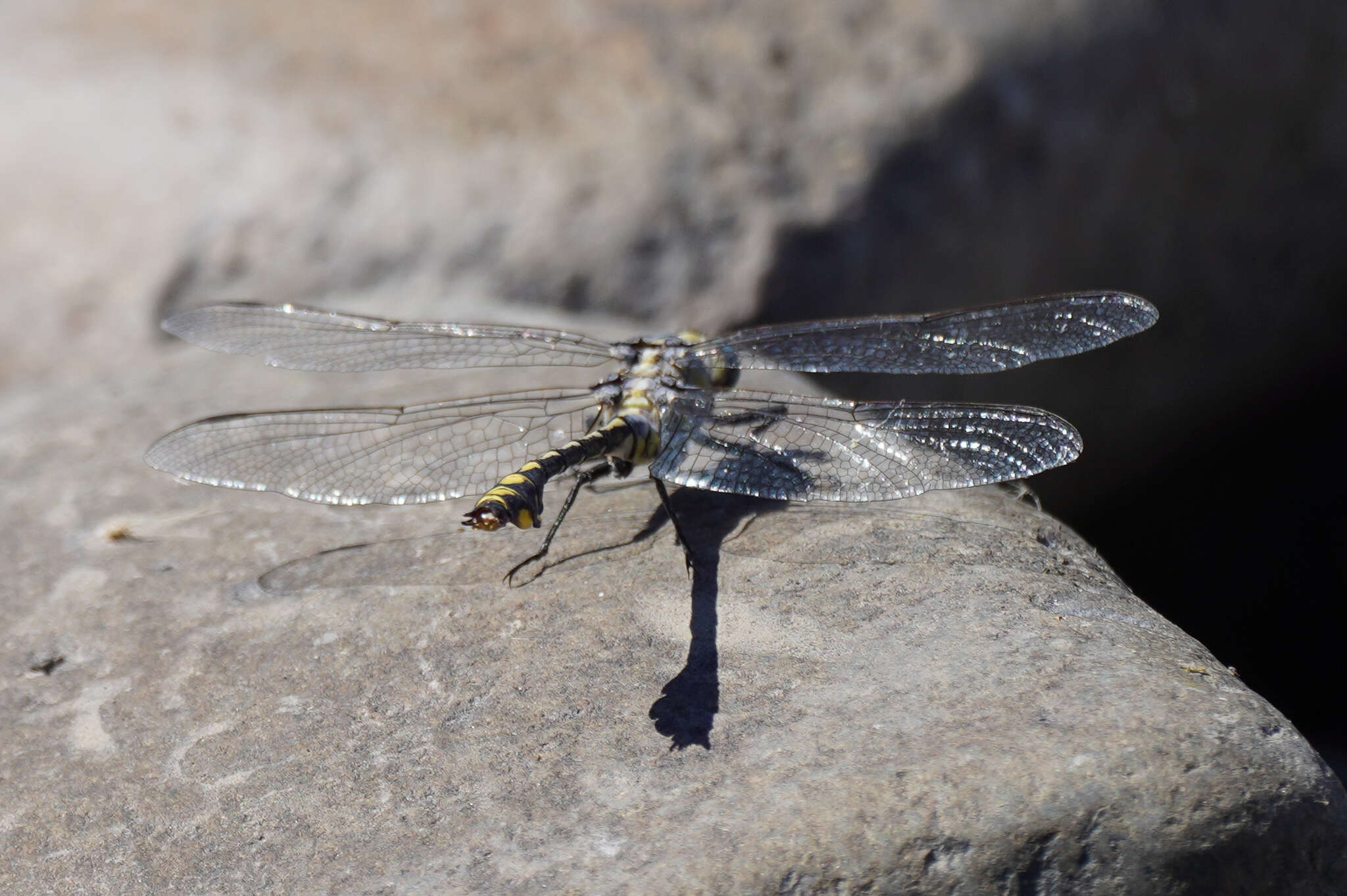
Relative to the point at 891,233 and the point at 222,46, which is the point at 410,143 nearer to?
the point at 222,46

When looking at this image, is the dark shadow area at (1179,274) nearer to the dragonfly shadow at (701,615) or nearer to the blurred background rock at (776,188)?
the blurred background rock at (776,188)

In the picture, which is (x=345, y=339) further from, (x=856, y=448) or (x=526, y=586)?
(x=856, y=448)

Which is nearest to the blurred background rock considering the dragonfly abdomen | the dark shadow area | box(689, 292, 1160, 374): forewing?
the dark shadow area

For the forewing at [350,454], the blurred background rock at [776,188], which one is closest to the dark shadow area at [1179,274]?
the blurred background rock at [776,188]

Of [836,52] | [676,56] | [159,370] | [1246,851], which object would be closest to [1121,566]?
[836,52]

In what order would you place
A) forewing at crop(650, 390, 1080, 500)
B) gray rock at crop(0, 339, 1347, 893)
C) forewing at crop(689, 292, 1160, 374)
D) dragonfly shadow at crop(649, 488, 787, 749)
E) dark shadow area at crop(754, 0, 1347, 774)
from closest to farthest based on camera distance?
1. gray rock at crop(0, 339, 1347, 893)
2. dragonfly shadow at crop(649, 488, 787, 749)
3. forewing at crop(650, 390, 1080, 500)
4. forewing at crop(689, 292, 1160, 374)
5. dark shadow area at crop(754, 0, 1347, 774)

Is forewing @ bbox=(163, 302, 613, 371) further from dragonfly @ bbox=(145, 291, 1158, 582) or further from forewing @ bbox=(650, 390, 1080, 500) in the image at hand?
forewing @ bbox=(650, 390, 1080, 500)

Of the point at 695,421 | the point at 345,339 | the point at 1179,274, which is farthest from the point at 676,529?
the point at 1179,274
